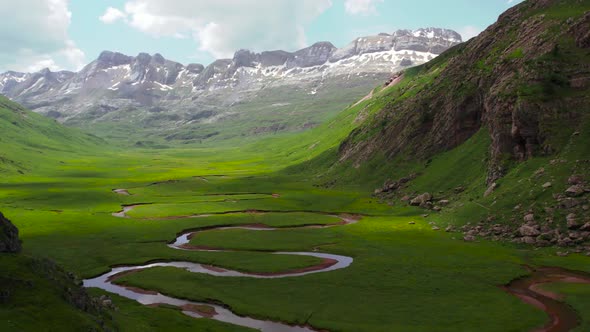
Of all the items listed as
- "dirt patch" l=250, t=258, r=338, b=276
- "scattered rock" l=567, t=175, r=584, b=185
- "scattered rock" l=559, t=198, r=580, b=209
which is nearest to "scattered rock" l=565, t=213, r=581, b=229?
"scattered rock" l=559, t=198, r=580, b=209

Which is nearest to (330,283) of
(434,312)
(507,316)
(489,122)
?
(434,312)

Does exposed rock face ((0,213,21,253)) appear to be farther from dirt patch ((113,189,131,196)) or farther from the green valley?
dirt patch ((113,189,131,196))

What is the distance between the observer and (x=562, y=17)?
133500 mm

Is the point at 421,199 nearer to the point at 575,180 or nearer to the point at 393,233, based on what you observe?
the point at 393,233

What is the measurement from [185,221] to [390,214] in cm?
5445

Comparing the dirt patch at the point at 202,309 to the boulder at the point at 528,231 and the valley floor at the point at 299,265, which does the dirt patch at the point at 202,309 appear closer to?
the valley floor at the point at 299,265

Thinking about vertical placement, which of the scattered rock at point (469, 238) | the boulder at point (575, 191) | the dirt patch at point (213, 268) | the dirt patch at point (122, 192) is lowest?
the dirt patch at point (213, 268)

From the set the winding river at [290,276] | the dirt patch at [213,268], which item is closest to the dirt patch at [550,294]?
the winding river at [290,276]

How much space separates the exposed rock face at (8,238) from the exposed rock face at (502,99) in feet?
312

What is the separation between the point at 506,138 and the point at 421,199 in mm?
Result: 26020

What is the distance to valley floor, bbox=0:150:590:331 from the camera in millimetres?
53031

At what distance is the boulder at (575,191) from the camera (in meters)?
82.4

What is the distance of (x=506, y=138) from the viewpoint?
113m

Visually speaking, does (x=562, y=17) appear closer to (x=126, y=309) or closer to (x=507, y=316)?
(x=507, y=316)
